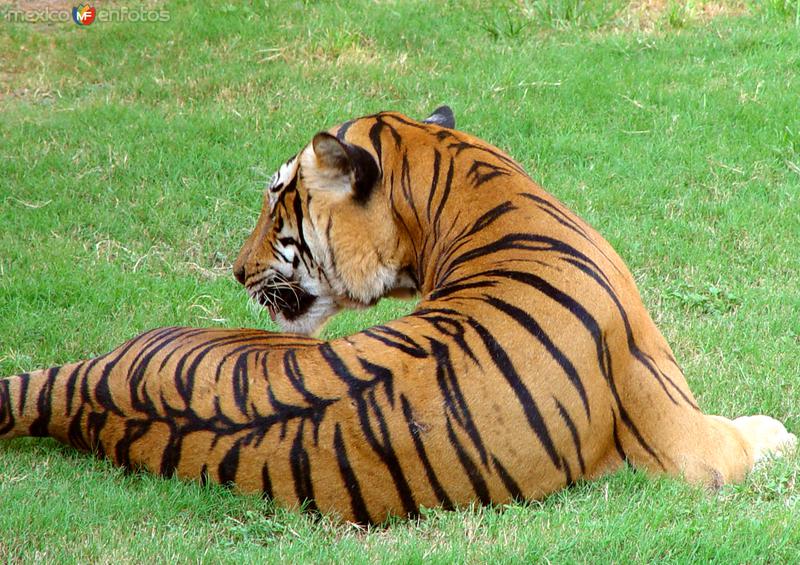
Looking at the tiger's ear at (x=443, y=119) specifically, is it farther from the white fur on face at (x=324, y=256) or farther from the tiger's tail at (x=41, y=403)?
the tiger's tail at (x=41, y=403)

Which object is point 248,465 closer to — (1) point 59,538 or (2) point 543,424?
(1) point 59,538

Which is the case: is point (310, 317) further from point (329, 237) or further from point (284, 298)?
point (329, 237)

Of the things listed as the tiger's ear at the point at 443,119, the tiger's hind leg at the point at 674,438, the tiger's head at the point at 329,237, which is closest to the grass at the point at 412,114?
the tiger's hind leg at the point at 674,438

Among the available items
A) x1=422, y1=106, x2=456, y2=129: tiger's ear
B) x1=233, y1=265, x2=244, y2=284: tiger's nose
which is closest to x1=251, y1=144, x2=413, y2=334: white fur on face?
x1=233, y1=265, x2=244, y2=284: tiger's nose

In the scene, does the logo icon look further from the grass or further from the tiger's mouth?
the tiger's mouth

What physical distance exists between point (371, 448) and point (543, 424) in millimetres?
589

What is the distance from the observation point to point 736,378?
5.66 metres

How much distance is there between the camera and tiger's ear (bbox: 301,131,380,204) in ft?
15.0

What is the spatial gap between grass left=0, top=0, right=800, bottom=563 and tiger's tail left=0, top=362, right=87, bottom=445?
12 centimetres

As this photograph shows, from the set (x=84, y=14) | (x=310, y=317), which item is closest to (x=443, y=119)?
(x=310, y=317)

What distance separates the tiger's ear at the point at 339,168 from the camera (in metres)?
4.56

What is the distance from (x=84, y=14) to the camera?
1034 centimetres

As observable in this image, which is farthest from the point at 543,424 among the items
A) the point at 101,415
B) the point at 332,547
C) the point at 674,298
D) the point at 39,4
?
the point at 39,4

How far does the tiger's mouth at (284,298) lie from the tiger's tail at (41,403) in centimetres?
94
